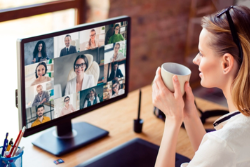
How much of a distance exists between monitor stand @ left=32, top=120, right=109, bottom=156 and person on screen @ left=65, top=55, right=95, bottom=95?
18 cm

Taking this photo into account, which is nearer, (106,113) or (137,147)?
(137,147)

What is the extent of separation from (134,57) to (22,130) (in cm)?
161

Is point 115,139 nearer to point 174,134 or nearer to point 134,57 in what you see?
point 174,134

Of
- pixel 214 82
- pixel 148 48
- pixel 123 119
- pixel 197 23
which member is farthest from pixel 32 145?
pixel 197 23

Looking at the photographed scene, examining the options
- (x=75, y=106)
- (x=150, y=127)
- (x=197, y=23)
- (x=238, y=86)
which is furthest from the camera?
(x=197, y=23)

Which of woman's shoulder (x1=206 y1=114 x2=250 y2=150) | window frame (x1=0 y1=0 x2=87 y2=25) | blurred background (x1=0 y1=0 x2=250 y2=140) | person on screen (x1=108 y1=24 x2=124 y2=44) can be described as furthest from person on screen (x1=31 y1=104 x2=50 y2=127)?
window frame (x1=0 y1=0 x2=87 y2=25)

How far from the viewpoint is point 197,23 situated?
3.19 meters

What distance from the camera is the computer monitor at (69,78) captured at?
1.09 meters

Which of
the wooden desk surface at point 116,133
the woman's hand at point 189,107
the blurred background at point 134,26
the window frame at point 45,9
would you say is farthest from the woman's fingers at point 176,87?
the window frame at point 45,9

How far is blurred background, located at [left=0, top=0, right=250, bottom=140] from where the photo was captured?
1.79 m

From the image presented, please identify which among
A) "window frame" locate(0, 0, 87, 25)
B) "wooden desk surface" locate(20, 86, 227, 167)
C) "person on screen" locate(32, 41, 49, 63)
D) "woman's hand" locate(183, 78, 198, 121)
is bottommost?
"wooden desk surface" locate(20, 86, 227, 167)

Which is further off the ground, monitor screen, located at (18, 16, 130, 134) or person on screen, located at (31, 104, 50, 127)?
monitor screen, located at (18, 16, 130, 134)

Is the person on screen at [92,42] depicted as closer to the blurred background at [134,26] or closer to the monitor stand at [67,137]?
the monitor stand at [67,137]

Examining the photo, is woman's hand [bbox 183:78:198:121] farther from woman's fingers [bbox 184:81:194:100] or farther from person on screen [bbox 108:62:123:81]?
person on screen [bbox 108:62:123:81]
